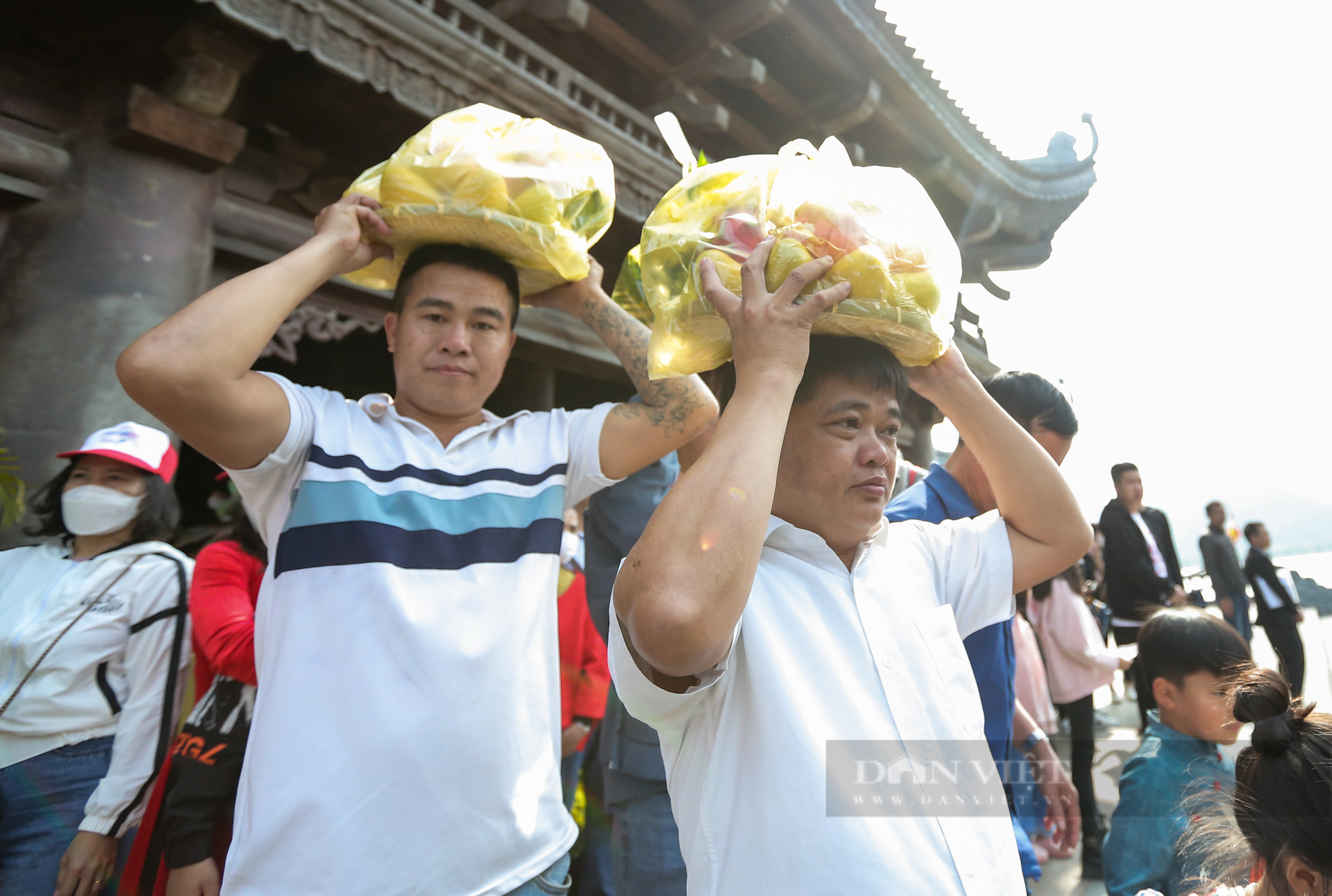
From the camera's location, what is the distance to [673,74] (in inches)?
192

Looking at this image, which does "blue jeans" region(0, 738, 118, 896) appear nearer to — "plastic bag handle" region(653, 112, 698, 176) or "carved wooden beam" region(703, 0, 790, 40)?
"plastic bag handle" region(653, 112, 698, 176)

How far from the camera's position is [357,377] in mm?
6336

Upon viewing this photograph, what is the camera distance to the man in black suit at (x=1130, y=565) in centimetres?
488

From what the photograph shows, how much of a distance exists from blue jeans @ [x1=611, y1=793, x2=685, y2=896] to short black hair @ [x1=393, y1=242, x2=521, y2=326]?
142 cm

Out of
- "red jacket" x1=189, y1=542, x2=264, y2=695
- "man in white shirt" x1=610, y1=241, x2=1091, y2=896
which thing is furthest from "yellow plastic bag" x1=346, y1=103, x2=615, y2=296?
"red jacket" x1=189, y1=542, x2=264, y2=695

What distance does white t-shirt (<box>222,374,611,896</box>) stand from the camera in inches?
47.1

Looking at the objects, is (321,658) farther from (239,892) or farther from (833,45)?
(833,45)

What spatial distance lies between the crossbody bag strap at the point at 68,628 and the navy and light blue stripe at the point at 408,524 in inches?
41.1

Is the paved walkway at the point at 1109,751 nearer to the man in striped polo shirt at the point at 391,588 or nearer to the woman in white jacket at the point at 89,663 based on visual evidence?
the man in striped polo shirt at the point at 391,588

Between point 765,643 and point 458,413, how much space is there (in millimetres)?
1004

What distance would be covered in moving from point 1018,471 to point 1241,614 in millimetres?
7588

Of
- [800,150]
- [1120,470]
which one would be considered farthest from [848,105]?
[800,150]

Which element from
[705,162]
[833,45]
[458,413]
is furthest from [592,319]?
[833,45]

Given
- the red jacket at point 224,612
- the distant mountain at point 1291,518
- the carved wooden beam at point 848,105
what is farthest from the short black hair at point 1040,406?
the distant mountain at point 1291,518
